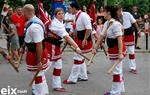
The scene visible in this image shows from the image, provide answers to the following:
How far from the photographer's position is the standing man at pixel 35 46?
7566 millimetres

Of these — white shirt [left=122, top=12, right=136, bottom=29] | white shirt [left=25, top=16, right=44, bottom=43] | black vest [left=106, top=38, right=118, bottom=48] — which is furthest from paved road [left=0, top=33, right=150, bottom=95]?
white shirt [left=25, top=16, right=44, bottom=43]

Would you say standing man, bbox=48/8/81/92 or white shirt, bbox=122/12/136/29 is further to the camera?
white shirt, bbox=122/12/136/29

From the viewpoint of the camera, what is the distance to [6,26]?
13.6 m

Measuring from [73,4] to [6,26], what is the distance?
13.3 ft

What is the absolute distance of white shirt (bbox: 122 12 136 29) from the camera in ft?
37.5

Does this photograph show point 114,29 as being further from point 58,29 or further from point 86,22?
point 86,22

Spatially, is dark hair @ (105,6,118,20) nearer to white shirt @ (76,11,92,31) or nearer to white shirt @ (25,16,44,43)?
white shirt @ (76,11,92,31)

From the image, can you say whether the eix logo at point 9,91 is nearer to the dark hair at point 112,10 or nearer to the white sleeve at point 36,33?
the white sleeve at point 36,33

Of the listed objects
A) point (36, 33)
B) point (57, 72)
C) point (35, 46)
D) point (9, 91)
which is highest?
point (36, 33)

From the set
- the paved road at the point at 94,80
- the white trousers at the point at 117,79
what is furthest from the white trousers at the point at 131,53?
the white trousers at the point at 117,79

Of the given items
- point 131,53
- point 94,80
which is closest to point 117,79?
point 94,80

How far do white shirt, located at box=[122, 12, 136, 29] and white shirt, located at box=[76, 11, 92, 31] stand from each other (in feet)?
5.18

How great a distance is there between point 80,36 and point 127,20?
1.74m

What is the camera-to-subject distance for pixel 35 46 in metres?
7.71
